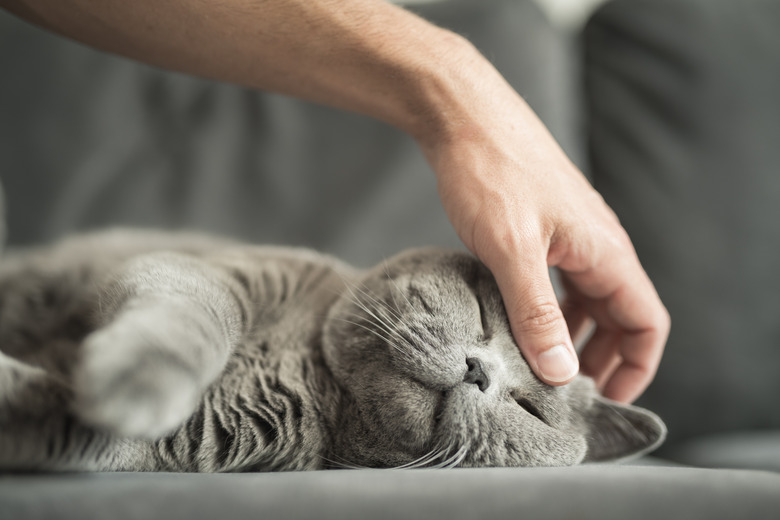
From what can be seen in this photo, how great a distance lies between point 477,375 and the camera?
33.6 inches

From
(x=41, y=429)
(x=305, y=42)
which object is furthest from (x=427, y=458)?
(x=305, y=42)

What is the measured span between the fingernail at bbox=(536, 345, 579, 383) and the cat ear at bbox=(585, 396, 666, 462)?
0.58 ft

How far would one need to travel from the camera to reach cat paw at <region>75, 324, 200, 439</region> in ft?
1.90

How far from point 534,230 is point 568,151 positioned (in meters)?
0.86

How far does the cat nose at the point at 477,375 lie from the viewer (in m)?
0.85

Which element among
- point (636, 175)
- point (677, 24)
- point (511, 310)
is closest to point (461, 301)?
point (511, 310)

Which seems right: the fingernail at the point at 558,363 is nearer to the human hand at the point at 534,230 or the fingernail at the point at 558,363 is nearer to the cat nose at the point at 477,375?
the human hand at the point at 534,230

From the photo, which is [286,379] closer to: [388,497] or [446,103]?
[388,497]

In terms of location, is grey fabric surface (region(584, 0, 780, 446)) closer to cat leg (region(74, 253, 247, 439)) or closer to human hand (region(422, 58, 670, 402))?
human hand (region(422, 58, 670, 402))

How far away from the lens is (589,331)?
4.76ft

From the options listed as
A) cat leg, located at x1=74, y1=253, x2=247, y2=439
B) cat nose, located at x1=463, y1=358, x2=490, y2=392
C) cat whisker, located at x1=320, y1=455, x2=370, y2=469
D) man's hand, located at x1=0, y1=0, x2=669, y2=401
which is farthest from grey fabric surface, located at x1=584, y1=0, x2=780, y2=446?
cat leg, located at x1=74, y1=253, x2=247, y2=439

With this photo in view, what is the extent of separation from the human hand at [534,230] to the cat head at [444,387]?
0.19 ft

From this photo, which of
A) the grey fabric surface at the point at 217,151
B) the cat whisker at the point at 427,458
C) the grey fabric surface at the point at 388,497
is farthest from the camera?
the grey fabric surface at the point at 217,151

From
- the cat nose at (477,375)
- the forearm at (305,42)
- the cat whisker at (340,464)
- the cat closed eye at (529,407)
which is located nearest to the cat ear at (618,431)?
the cat closed eye at (529,407)
